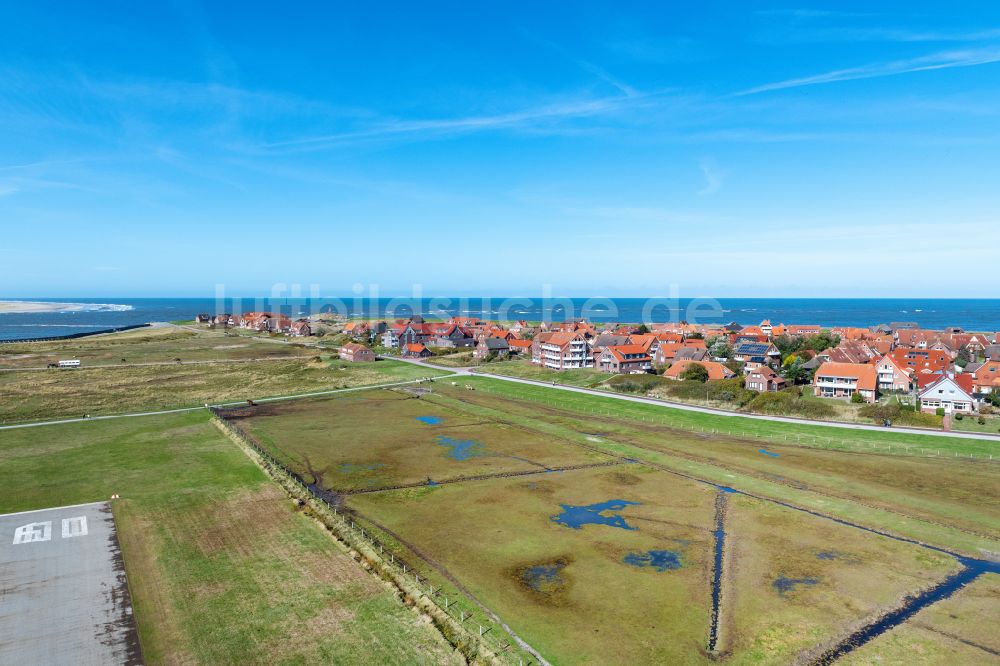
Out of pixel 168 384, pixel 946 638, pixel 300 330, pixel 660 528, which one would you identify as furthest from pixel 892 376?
pixel 300 330

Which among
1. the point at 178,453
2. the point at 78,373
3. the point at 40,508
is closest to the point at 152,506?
the point at 40,508

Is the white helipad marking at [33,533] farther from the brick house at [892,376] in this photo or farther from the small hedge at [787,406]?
the brick house at [892,376]

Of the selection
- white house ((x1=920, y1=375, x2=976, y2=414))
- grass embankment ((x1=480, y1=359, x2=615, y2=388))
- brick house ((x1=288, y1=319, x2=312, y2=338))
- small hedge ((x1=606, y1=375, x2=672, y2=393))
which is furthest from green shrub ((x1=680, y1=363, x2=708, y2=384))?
brick house ((x1=288, y1=319, x2=312, y2=338))

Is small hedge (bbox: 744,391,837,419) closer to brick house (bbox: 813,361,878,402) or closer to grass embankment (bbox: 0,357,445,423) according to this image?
brick house (bbox: 813,361,878,402)

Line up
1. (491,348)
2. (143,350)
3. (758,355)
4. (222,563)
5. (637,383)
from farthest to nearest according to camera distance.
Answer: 1. (143,350)
2. (491,348)
3. (758,355)
4. (637,383)
5. (222,563)

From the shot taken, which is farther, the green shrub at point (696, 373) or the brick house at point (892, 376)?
the green shrub at point (696, 373)

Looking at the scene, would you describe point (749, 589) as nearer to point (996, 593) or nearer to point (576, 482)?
point (996, 593)

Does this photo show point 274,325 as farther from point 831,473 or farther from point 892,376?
point 831,473

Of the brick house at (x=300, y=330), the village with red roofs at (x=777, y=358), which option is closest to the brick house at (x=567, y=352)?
the village with red roofs at (x=777, y=358)
